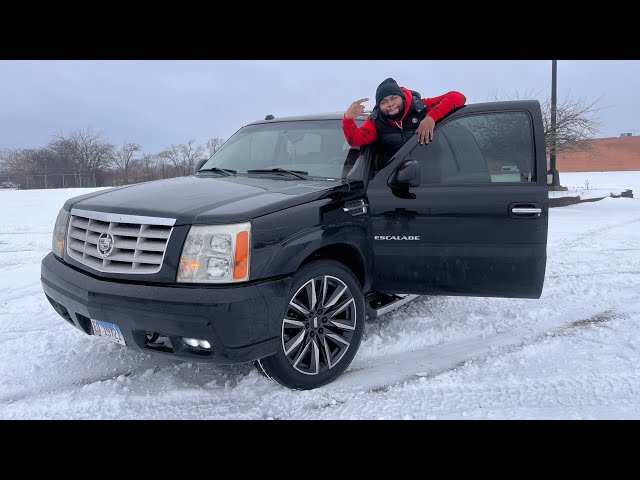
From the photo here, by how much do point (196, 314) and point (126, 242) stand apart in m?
0.69

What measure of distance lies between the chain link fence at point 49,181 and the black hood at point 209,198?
32.8 m

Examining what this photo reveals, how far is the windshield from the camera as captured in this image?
12.9 ft

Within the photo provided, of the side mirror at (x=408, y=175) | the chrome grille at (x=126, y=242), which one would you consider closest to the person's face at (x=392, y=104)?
the side mirror at (x=408, y=175)

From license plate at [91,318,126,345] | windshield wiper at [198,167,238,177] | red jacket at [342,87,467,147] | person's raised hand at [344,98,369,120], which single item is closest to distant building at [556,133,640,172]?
red jacket at [342,87,467,147]

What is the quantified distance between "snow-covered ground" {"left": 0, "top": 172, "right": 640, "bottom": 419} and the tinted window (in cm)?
138

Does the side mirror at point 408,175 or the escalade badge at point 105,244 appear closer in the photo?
the escalade badge at point 105,244

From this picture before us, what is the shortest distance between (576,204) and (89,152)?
132 ft

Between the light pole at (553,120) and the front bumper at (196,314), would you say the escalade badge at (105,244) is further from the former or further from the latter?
the light pole at (553,120)

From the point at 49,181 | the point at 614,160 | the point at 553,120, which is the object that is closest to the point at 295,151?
the point at 553,120

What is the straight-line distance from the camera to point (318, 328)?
3.27m

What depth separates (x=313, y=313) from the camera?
324cm

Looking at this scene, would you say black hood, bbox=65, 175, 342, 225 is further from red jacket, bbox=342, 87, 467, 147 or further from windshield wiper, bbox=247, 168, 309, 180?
red jacket, bbox=342, 87, 467, 147

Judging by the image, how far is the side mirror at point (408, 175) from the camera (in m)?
3.54

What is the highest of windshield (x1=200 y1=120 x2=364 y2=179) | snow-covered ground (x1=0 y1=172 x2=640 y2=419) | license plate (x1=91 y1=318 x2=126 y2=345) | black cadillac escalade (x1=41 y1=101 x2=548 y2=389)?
windshield (x1=200 y1=120 x2=364 y2=179)
